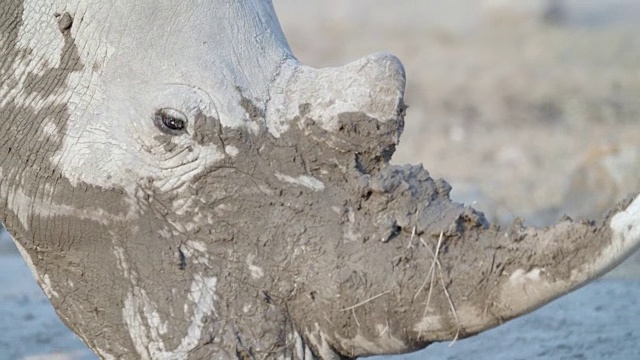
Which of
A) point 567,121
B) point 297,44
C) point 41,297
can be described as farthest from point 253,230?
point 297,44

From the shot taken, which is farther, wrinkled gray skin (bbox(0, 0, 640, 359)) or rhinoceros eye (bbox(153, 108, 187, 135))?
rhinoceros eye (bbox(153, 108, 187, 135))

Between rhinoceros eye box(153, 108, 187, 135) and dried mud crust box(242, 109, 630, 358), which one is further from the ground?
rhinoceros eye box(153, 108, 187, 135)

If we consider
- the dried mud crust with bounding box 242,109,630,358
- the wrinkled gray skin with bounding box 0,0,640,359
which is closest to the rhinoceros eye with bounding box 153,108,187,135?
the wrinkled gray skin with bounding box 0,0,640,359

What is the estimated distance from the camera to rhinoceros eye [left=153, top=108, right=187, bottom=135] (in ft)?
9.00

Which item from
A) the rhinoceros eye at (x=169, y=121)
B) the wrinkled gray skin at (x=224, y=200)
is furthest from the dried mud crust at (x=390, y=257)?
the rhinoceros eye at (x=169, y=121)

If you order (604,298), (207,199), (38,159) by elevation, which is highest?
(38,159)

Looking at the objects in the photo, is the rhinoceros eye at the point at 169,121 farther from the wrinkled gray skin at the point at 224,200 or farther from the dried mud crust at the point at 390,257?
the dried mud crust at the point at 390,257

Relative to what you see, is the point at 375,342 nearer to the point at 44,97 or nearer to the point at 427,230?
the point at 427,230

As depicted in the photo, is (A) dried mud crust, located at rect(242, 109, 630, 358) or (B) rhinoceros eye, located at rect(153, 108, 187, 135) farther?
(B) rhinoceros eye, located at rect(153, 108, 187, 135)

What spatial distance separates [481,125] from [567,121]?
0.62 meters

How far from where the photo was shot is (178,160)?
8.97ft

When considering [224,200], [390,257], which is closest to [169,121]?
[224,200]

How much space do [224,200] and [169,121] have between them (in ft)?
0.75

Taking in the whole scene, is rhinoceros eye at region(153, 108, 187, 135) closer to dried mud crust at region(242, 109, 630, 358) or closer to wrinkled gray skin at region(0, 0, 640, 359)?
wrinkled gray skin at region(0, 0, 640, 359)
